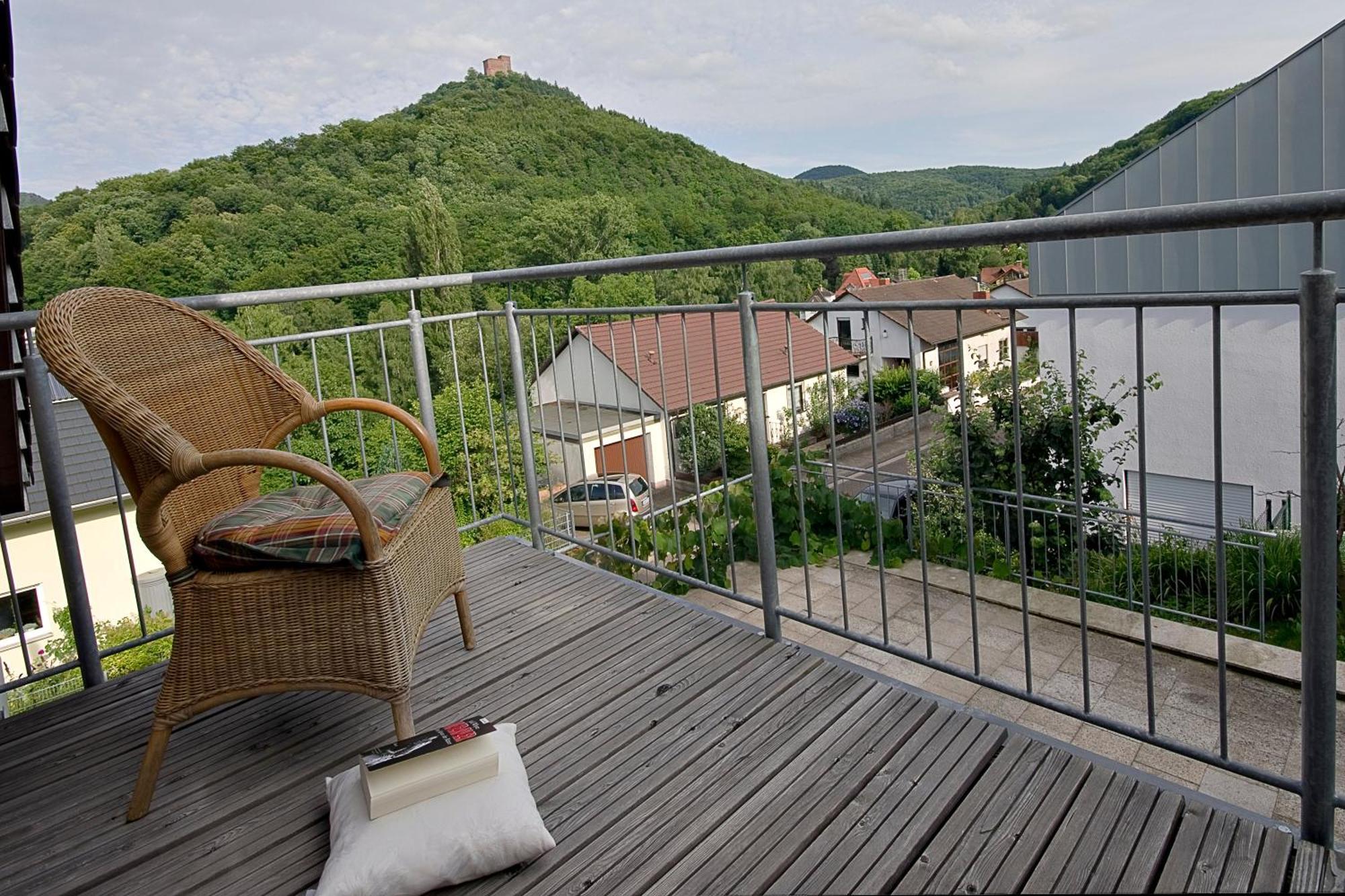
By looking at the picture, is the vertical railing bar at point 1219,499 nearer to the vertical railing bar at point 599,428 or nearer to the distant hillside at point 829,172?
the vertical railing bar at point 599,428

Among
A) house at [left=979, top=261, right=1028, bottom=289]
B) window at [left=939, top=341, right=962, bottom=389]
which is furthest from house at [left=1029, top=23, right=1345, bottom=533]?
window at [left=939, top=341, right=962, bottom=389]

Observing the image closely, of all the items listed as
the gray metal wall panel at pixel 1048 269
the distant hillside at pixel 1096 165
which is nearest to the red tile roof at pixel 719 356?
the gray metal wall panel at pixel 1048 269

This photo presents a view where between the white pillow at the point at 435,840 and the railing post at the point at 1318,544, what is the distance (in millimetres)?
1273

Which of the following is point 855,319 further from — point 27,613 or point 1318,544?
point 27,613

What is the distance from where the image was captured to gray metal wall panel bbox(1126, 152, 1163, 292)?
1122cm

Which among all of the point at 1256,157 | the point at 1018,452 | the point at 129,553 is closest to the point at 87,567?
the point at 129,553

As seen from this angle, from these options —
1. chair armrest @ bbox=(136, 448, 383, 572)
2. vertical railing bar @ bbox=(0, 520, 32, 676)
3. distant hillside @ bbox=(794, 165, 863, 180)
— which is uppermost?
distant hillside @ bbox=(794, 165, 863, 180)

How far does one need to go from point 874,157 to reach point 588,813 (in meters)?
42.3

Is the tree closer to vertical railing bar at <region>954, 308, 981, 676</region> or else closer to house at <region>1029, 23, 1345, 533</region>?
house at <region>1029, 23, 1345, 533</region>

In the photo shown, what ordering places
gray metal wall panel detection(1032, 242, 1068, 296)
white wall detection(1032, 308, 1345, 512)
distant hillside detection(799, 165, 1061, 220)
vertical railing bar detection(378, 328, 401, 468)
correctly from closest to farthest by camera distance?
vertical railing bar detection(378, 328, 401, 468), white wall detection(1032, 308, 1345, 512), gray metal wall panel detection(1032, 242, 1068, 296), distant hillside detection(799, 165, 1061, 220)

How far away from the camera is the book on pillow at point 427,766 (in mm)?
1499

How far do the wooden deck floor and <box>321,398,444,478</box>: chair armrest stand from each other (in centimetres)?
55

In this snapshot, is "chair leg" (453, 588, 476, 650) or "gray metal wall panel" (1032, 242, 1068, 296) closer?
"chair leg" (453, 588, 476, 650)

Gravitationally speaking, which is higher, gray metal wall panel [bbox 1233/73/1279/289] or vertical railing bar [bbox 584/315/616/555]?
gray metal wall panel [bbox 1233/73/1279/289]
